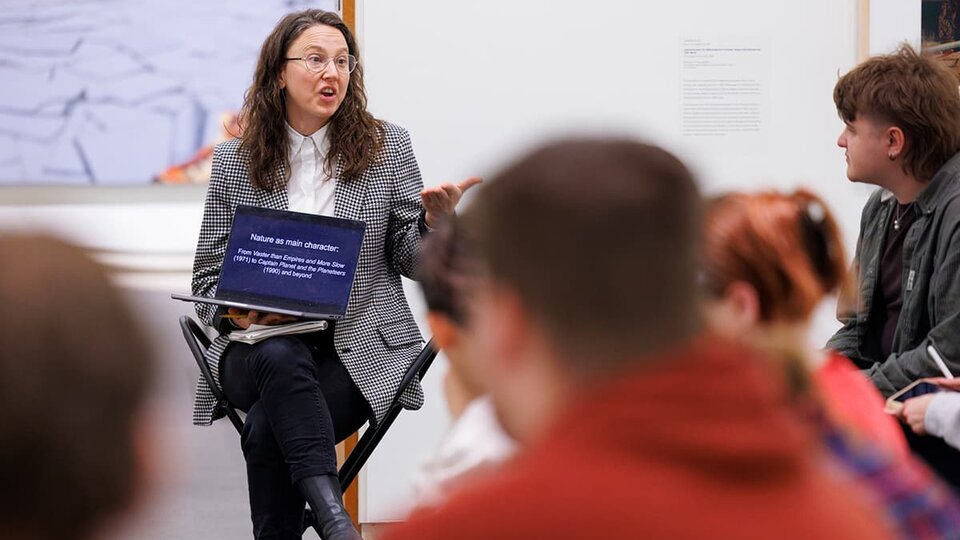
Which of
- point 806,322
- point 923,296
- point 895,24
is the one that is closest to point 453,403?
point 806,322

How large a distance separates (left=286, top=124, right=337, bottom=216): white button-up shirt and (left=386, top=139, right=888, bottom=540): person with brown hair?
7.79 feet

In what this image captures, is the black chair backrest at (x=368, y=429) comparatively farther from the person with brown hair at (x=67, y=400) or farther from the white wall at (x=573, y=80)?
the person with brown hair at (x=67, y=400)

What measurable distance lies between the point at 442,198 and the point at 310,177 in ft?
1.54

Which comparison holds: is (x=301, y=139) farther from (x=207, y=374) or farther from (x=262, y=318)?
(x=207, y=374)

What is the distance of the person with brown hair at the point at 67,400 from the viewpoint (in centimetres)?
74

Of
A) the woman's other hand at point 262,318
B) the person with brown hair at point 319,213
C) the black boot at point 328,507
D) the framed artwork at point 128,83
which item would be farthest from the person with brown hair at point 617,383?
the framed artwork at point 128,83

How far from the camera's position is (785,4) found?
4.10 metres

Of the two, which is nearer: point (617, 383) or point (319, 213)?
point (617, 383)

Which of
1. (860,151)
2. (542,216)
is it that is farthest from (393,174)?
(542,216)

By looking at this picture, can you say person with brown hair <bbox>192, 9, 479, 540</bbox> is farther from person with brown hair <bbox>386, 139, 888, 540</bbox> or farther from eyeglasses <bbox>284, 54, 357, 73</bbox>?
person with brown hair <bbox>386, 139, 888, 540</bbox>

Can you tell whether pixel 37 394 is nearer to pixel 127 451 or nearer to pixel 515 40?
pixel 127 451

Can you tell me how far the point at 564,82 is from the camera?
3990 mm

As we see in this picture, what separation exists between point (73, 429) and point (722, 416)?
0.42 meters

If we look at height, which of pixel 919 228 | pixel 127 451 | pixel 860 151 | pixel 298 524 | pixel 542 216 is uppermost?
pixel 542 216
